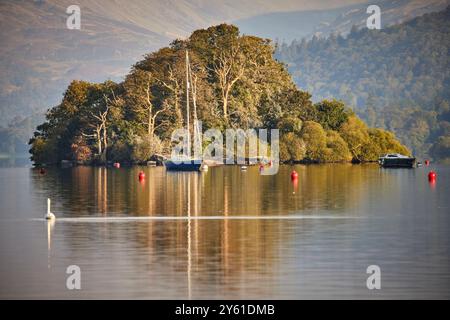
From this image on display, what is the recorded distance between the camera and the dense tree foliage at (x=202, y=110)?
118 meters

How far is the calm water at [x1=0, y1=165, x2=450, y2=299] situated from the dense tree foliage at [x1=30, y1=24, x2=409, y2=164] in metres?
55.6

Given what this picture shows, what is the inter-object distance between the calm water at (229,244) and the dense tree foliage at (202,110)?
55633 mm

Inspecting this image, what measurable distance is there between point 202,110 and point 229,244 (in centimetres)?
8197

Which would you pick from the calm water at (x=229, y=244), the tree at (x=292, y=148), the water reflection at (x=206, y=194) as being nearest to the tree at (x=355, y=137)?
the tree at (x=292, y=148)

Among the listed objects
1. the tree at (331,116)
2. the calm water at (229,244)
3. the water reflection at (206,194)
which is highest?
the tree at (331,116)

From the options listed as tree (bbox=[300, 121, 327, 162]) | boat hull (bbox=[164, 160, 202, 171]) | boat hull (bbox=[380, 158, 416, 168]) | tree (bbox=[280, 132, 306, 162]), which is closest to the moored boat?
boat hull (bbox=[380, 158, 416, 168])

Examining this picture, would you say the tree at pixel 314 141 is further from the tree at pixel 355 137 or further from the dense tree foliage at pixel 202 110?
the tree at pixel 355 137

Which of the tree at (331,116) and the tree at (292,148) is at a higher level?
the tree at (331,116)

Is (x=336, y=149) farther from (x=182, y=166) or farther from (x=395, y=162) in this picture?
(x=182, y=166)

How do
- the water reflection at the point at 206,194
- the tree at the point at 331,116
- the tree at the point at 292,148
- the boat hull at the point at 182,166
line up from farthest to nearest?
the tree at the point at 331,116
the tree at the point at 292,148
the boat hull at the point at 182,166
the water reflection at the point at 206,194

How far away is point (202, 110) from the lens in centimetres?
11662

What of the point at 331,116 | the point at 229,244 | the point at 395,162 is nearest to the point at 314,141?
the point at 331,116

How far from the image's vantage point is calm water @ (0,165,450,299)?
2720cm
